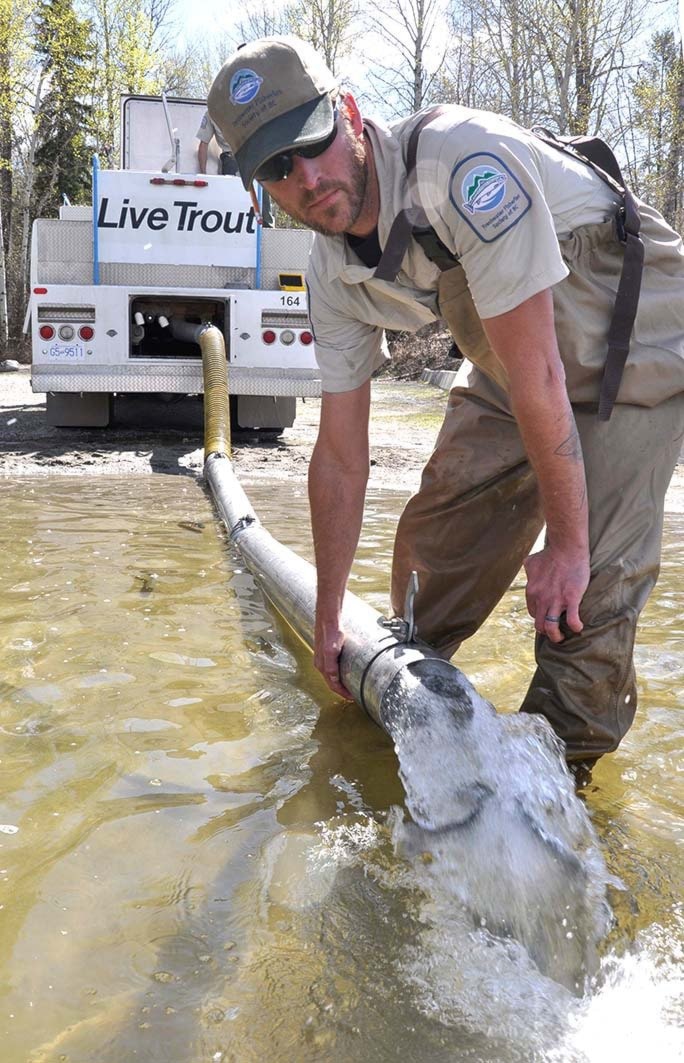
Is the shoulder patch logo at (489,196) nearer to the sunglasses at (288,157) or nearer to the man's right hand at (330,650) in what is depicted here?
the sunglasses at (288,157)

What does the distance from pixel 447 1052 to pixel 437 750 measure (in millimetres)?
695

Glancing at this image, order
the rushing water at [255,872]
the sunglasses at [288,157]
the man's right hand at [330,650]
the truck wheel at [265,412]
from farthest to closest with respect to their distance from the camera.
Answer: the truck wheel at [265,412]
the man's right hand at [330,650]
the sunglasses at [288,157]
the rushing water at [255,872]

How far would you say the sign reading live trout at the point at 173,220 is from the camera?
7855 mm

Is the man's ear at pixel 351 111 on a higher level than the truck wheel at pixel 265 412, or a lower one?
higher

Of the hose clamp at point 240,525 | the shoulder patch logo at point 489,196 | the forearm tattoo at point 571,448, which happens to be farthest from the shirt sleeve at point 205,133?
the forearm tattoo at point 571,448

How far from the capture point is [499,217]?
1.93 meters

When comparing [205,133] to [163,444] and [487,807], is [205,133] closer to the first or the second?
[163,444]

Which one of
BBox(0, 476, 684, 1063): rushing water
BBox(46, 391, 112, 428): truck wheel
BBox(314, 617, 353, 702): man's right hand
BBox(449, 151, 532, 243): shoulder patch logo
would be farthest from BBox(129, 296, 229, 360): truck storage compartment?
BBox(449, 151, 532, 243): shoulder patch logo

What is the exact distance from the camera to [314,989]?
5.56ft

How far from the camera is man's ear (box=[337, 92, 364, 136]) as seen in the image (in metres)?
2.12

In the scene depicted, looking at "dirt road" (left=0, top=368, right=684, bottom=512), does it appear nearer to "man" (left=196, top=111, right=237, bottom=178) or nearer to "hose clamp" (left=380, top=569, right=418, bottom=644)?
"man" (left=196, top=111, right=237, bottom=178)

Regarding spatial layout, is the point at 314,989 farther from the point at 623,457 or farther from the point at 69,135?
the point at 69,135

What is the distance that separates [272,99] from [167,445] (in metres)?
6.48

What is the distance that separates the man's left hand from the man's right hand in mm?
635
